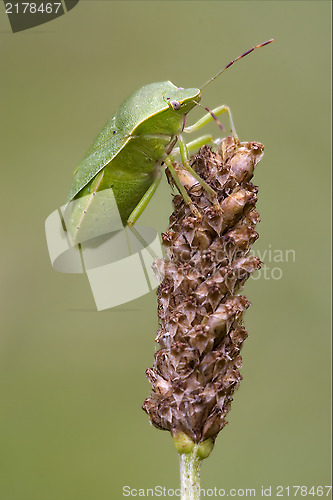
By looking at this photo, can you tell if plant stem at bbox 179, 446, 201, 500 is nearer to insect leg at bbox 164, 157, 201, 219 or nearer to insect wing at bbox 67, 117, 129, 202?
insect leg at bbox 164, 157, 201, 219

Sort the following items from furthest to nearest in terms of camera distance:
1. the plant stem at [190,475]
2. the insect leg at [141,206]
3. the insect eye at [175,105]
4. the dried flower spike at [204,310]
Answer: the insect leg at [141,206], the insect eye at [175,105], the dried flower spike at [204,310], the plant stem at [190,475]

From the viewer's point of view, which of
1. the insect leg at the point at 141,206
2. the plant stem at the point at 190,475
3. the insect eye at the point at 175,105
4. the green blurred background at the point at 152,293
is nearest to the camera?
the plant stem at the point at 190,475

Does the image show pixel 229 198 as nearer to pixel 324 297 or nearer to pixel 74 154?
pixel 324 297

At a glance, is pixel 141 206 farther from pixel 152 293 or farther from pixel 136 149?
pixel 152 293

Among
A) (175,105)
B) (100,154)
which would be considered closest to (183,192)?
(175,105)

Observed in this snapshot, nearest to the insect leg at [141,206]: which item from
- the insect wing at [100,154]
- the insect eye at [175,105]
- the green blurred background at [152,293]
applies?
the insect wing at [100,154]

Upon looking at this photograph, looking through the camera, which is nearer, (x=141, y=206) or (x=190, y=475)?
(x=190, y=475)

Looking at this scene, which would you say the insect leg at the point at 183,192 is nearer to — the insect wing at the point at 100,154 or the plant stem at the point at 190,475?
the insect wing at the point at 100,154

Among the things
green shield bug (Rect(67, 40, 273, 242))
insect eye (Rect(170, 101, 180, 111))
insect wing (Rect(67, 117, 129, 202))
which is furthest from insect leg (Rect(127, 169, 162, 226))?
insect eye (Rect(170, 101, 180, 111))
